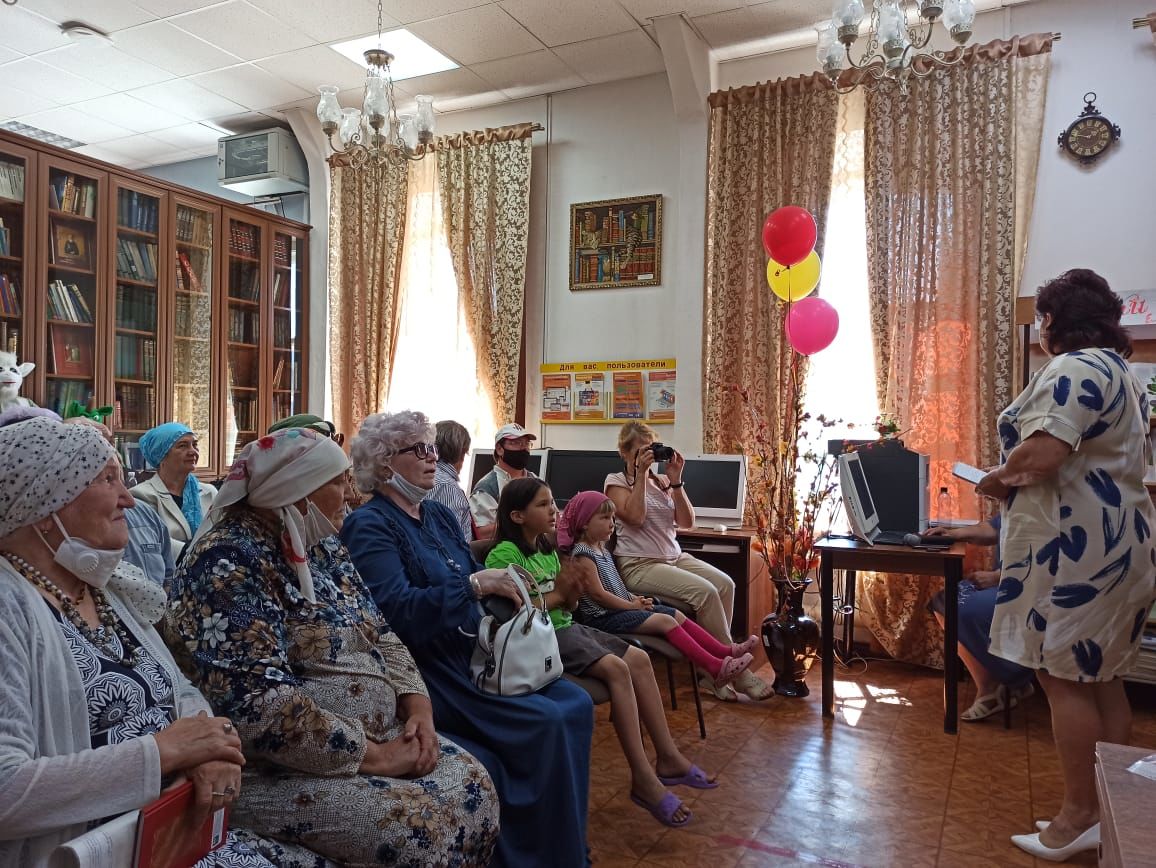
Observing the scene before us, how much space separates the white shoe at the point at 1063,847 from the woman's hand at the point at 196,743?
2111 mm

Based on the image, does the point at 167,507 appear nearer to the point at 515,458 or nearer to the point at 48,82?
the point at 515,458

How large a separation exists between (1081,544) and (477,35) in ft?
12.7

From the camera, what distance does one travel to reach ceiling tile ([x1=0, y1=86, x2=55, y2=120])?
211 inches

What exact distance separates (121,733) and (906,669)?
12.5ft

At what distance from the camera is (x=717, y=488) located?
174 inches

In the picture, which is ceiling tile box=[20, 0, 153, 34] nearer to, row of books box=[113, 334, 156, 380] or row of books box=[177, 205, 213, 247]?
row of books box=[177, 205, 213, 247]

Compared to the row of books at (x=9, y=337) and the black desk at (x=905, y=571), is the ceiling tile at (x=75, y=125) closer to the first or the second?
the row of books at (x=9, y=337)

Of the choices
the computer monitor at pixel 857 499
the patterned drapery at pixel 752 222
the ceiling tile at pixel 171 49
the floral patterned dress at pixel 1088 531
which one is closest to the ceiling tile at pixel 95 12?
the ceiling tile at pixel 171 49

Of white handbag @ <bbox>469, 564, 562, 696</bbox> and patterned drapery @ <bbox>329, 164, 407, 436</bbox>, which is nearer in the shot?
white handbag @ <bbox>469, 564, 562, 696</bbox>

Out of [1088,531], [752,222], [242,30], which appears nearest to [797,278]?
[752,222]

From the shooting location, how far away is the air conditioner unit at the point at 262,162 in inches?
227

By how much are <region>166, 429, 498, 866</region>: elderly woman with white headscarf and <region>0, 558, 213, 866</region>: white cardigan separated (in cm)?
31

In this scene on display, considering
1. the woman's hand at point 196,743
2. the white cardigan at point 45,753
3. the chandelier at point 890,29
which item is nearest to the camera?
the white cardigan at point 45,753

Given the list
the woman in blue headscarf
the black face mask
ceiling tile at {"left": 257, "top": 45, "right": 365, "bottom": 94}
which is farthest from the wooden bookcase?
the black face mask
